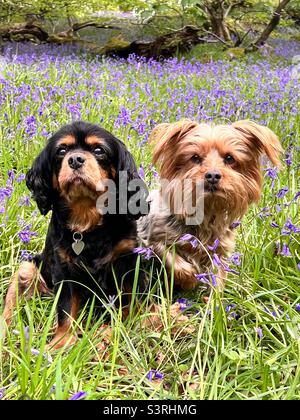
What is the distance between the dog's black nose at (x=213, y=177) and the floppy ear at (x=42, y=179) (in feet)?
3.14

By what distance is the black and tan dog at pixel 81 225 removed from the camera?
2842 mm

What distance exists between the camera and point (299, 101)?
682 cm

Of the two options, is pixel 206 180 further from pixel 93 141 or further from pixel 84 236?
pixel 84 236

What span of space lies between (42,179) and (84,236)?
0.43 metres

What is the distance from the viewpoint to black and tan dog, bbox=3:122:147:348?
9.32 feet

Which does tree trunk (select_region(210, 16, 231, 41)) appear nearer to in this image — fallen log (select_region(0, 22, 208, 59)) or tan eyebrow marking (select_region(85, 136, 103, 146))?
fallen log (select_region(0, 22, 208, 59))

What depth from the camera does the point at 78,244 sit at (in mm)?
2914

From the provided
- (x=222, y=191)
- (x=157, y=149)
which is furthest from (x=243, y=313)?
(x=157, y=149)

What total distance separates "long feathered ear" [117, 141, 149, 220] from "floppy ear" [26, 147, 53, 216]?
43 cm

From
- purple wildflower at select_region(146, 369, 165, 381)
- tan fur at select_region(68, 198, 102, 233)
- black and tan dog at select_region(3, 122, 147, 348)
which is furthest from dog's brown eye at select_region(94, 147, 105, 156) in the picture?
purple wildflower at select_region(146, 369, 165, 381)

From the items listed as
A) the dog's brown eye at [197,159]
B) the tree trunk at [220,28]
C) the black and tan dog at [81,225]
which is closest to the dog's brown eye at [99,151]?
the black and tan dog at [81,225]

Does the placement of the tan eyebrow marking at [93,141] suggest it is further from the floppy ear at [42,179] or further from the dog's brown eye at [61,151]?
the floppy ear at [42,179]

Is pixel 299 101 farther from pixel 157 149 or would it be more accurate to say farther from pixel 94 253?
pixel 94 253

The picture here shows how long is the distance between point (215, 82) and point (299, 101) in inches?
58.4
